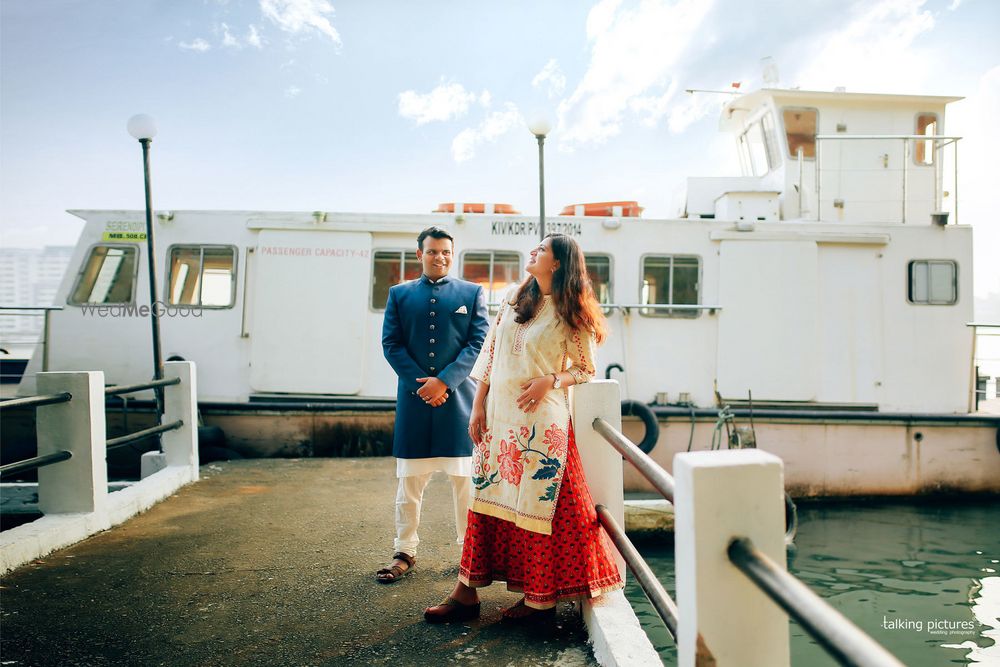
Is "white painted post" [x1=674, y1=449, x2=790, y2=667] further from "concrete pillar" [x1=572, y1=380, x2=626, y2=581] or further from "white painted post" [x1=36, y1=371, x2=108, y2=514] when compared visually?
"white painted post" [x1=36, y1=371, x2=108, y2=514]

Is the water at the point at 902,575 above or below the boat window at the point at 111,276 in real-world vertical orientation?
below

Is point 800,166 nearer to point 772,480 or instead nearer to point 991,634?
point 991,634

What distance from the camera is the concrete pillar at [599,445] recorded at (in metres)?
2.74

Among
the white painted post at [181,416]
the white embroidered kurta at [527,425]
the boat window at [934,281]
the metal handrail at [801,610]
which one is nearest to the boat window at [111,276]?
the white painted post at [181,416]

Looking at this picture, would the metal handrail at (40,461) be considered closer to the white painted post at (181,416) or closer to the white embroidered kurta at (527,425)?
the white painted post at (181,416)

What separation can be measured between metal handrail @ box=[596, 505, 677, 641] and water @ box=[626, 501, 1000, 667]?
109 inches

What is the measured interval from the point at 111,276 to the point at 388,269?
315 cm

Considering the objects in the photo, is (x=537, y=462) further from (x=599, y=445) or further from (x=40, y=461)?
(x=40, y=461)

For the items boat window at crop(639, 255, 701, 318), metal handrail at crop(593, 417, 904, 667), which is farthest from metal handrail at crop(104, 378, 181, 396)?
boat window at crop(639, 255, 701, 318)

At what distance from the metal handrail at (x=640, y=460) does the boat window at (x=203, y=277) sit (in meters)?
5.93

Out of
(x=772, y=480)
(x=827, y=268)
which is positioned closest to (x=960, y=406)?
(x=827, y=268)

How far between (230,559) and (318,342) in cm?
403

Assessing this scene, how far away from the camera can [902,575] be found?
5828mm

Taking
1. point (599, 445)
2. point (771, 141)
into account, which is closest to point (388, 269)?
point (599, 445)
